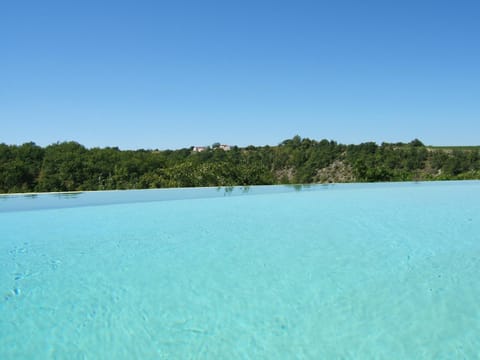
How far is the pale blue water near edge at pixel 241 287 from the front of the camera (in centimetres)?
188

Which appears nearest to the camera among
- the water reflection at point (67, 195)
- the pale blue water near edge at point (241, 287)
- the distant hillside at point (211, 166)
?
the pale blue water near edge at point (241, 287)

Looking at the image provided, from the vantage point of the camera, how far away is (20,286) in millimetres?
2807

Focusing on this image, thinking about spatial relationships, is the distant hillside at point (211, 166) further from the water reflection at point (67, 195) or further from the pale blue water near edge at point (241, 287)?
the pale blue water near edge at point (241, 287)

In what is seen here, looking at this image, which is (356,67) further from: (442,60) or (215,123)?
(215,123)

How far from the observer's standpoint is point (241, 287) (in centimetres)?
270

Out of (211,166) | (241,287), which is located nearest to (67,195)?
(211,166)

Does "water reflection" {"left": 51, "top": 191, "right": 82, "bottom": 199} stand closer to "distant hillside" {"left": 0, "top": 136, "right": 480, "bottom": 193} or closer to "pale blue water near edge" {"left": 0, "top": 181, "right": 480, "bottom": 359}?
"pale blue water near edge" {"left": 0, "top": 181, "right": 480, "bottom": 359}

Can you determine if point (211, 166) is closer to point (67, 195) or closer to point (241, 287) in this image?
point (67, 195)

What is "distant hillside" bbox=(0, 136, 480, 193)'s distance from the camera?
38.7ft

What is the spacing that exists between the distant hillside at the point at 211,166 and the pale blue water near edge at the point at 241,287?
6.26m

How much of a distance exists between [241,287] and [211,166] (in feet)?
29.5

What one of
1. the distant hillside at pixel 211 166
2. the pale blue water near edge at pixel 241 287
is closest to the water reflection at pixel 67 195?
the pale blue water near edge at pixel 241 287

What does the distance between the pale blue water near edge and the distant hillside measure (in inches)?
247

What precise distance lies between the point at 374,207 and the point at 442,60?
30.2 feet
